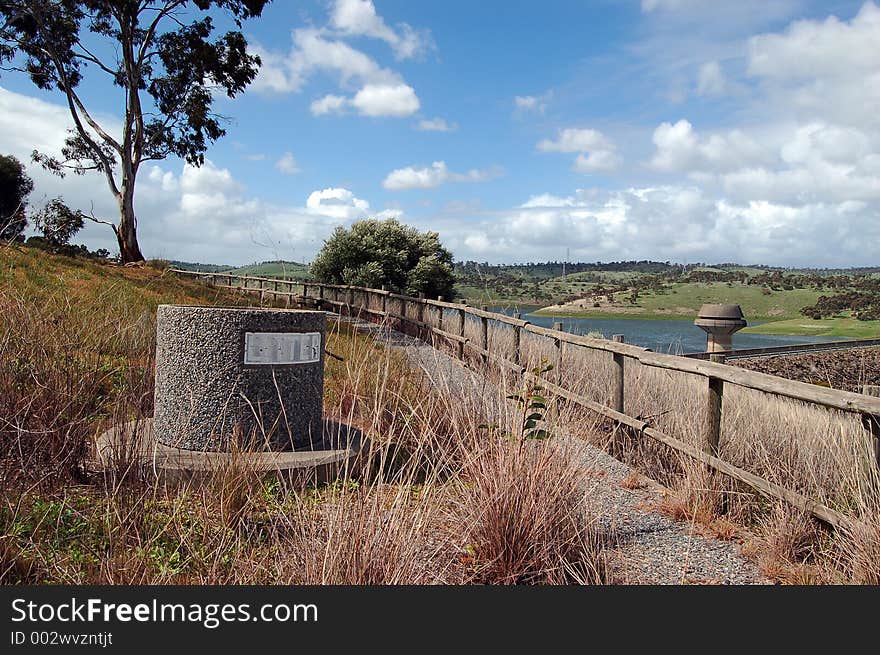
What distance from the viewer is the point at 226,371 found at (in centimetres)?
411

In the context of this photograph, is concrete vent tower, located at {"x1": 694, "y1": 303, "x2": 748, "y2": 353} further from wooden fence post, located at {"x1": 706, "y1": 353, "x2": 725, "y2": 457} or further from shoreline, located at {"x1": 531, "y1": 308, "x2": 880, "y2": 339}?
shoreline, located at {"x1": 531, "y1": 308, "x2": 880, "y2": 339}

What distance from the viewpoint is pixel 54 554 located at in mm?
2799

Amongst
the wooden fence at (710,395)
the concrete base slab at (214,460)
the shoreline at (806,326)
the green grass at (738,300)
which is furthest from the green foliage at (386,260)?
the green grass at (738,300)

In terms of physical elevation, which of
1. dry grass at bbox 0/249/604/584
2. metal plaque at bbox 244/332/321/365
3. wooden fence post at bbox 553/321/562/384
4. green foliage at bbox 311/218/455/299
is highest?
green foliage at bbox 311/218/455/299

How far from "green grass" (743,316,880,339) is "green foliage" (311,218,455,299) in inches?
1126

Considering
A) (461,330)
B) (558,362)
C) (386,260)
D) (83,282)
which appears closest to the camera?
(558,362)

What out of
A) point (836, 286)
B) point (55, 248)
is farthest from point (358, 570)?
point (836, 286)

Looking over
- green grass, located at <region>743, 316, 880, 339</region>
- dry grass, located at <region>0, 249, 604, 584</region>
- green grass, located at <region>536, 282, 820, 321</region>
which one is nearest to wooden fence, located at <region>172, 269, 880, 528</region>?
dry grass, located at <region>0, 249, 604, 584</region>

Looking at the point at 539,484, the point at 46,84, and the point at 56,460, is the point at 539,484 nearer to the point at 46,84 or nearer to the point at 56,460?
the point at 56,460


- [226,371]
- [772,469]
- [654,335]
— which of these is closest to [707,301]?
[654,335]

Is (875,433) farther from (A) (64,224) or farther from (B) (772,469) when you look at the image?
(A) (64,224)

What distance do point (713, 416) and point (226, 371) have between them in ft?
11.5

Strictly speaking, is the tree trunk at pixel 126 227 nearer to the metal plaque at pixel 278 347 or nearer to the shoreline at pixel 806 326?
the metal plaque at pixel 278 347

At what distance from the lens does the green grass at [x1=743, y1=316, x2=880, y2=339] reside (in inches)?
1613
